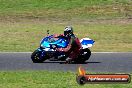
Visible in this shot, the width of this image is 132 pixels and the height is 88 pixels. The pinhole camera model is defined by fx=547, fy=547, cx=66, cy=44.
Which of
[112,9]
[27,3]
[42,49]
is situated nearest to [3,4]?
[27,3]

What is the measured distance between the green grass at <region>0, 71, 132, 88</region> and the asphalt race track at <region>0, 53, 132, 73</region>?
185 centimetres

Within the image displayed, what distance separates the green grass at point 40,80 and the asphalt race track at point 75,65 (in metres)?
1.85

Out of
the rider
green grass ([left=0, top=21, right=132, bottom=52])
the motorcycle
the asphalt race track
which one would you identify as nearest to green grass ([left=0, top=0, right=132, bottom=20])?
green grass ([left=0, top=21, right=132, bottom=52])

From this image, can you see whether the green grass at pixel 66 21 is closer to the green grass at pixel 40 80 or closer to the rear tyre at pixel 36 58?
the rear tyre at pixel 36 58

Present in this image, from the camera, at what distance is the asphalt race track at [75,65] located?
58.4 ft

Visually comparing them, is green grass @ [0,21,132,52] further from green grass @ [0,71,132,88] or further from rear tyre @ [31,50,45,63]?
green grass @ [0,71,132,88]

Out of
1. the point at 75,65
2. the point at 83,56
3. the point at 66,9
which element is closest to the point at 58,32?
the point at 66,9

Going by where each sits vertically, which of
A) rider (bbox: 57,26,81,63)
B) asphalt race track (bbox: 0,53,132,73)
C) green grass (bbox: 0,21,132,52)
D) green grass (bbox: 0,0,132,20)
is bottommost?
green grass (bbox: 0,0,132,20)

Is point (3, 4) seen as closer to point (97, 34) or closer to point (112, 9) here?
point (112, 9)

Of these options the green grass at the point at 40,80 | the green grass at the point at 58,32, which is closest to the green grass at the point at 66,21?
the green grass at the point at 58,32

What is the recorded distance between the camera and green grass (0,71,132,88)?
13.3 meters

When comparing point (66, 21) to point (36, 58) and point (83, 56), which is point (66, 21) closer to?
point (83, 56)

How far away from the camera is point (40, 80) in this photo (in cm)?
1436

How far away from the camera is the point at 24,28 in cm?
3050
